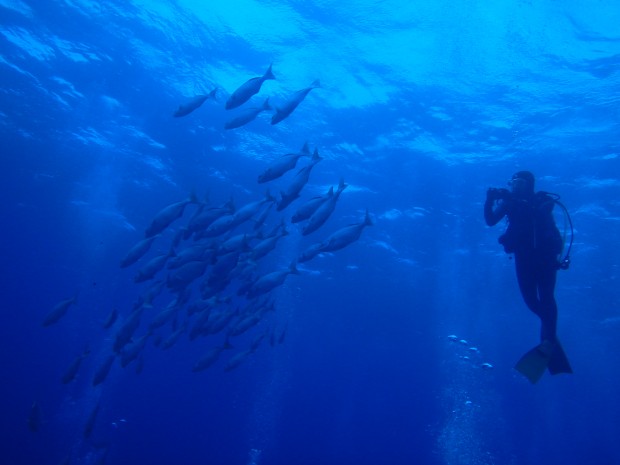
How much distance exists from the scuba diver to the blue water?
7760mm

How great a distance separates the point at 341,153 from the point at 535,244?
43.2ft

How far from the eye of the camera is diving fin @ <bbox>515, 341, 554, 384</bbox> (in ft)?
20.3

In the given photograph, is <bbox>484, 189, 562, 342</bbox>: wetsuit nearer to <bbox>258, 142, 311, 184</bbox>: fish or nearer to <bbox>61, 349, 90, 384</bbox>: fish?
<bbox>258, 142, 311, 184</bbox>: fish

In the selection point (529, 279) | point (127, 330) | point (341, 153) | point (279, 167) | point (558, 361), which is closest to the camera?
point (558, 361)

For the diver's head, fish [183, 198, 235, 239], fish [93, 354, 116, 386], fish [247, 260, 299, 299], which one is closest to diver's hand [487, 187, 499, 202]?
the diver's head

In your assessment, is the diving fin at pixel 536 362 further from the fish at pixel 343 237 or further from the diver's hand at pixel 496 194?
the fish at pixel 343 237

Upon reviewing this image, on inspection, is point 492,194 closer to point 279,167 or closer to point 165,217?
point 279,167

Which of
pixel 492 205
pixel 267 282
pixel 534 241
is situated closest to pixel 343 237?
pixel 492 205

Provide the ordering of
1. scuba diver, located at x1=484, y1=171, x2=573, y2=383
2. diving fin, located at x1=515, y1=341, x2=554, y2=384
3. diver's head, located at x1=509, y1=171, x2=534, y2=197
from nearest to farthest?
1. diving fin, located at x1=515, y1=341, x2=554, y2=384
2. scuba diver, located at x1=484, y1=171, x2=573, y2=383
3. diver's head, located at x1=509, y1=171, x2=534, y2=197

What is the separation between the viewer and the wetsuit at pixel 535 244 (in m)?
7.07

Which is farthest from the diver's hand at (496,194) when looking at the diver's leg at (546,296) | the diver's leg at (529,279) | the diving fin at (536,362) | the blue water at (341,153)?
the blue water at (341,153)

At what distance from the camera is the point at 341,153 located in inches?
766

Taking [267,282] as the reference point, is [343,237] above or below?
above

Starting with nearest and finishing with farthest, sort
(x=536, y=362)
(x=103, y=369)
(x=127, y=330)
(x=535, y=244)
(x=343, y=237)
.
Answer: (x=536, y=362) < (x=535, y=244) < (x=343, y=237) < (x=127, y=330) < (x=103, y=369)
